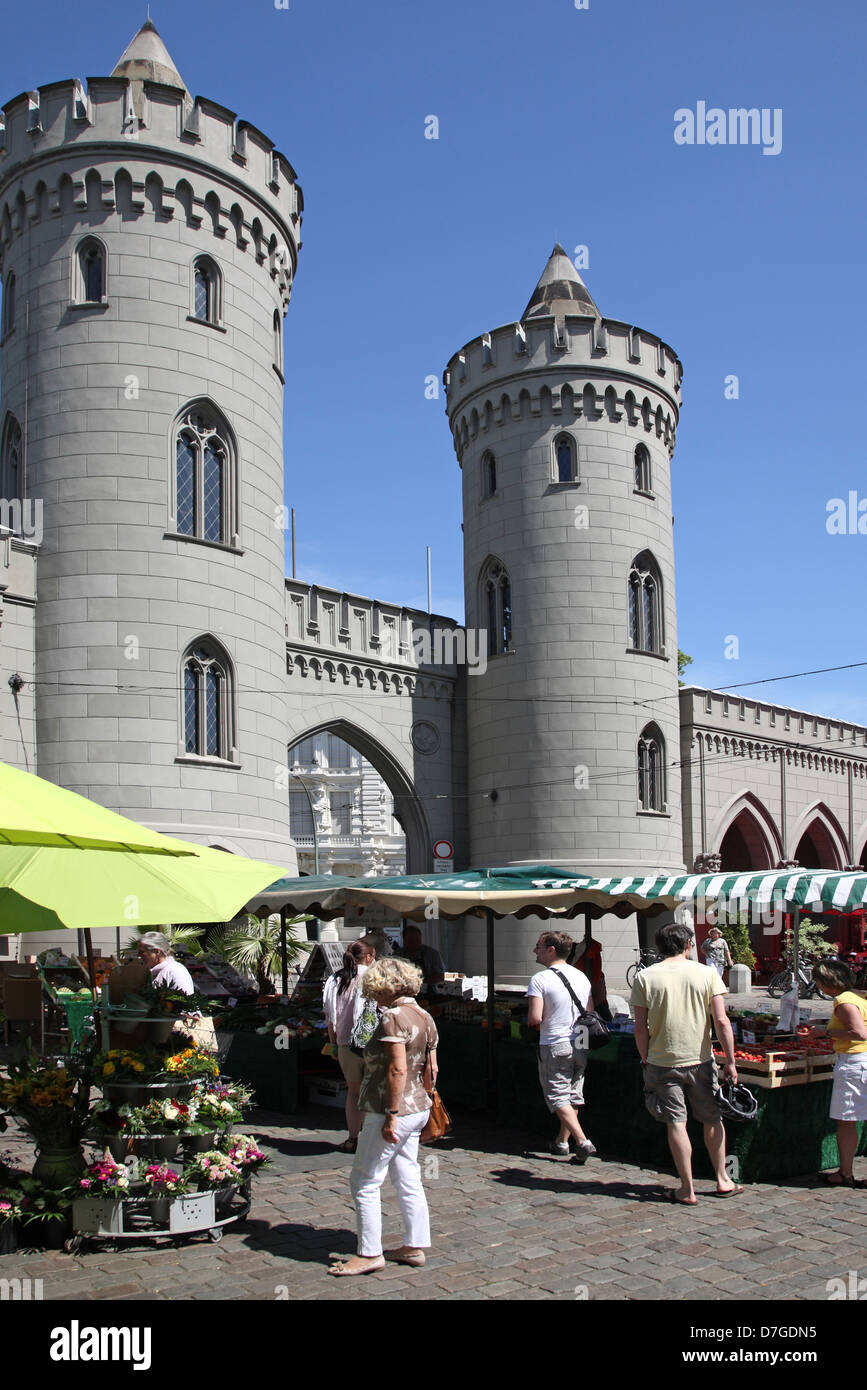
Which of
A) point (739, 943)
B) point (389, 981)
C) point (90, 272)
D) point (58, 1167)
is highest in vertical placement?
point (90, 272)

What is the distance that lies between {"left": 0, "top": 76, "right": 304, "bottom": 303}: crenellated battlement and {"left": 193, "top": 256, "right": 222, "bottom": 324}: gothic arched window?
62cm

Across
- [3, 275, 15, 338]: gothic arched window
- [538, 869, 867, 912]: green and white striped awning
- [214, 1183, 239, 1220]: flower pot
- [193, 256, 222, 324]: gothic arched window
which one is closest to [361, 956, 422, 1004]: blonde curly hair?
[214, 1183, 239, 1220]: flower pot

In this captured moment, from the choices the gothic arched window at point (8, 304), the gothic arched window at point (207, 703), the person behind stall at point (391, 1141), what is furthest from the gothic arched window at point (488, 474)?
the person behind stall at point (391, 1141)

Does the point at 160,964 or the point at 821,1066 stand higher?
the point at 160,964

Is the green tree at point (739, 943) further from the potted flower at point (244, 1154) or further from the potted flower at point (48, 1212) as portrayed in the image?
the potted flower at point (48, 1212)

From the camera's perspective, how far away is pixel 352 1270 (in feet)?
22.6

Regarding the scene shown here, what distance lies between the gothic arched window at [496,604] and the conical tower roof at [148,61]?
1256 centimetres

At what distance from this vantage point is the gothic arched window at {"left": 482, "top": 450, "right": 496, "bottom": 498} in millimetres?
29734

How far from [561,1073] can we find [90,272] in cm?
1720

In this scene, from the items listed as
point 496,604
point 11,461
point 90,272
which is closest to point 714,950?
point 496,604

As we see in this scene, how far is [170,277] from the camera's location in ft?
70.5

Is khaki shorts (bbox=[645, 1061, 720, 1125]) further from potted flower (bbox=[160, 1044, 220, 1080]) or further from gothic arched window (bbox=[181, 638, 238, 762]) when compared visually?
gothic arched window (bbox=[181, 638, 238, 762])

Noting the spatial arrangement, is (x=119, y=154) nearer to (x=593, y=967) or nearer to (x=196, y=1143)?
(x=593, y=967)
